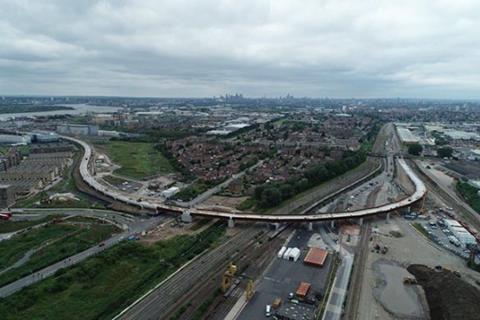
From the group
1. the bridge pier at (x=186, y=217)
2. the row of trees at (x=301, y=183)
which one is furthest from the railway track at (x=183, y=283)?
the row of trees at (x=301, y=183)

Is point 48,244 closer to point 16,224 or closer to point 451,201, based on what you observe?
point 16,224

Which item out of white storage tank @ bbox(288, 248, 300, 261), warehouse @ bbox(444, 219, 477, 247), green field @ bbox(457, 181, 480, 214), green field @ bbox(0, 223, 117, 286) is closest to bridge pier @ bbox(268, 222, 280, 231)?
white storage tank @ bbox(288, 248, 300, 261)

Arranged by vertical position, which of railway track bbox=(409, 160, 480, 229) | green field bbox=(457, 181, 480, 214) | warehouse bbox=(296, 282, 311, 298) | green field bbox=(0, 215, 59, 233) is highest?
green field bbox=(457, 181, 480, 214)

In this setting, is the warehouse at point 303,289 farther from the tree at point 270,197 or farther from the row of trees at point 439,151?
the row of trees at point 439,151

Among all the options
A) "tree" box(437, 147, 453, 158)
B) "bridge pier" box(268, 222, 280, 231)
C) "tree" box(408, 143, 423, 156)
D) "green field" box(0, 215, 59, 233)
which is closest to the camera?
"green field" box(0, 215, 59, 233)

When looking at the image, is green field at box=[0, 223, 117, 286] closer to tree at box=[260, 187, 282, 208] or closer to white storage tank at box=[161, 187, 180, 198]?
white storage tank at box=[161, 187, 180, 198]

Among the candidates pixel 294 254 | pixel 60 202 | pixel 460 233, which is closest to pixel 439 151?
pixel 460 233

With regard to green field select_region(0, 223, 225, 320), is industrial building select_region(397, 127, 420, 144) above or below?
above
